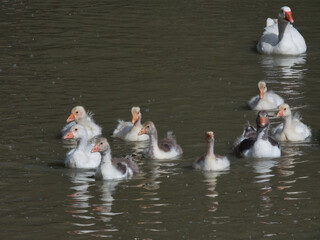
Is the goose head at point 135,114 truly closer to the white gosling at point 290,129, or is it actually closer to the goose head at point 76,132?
the goose head at point 76,132

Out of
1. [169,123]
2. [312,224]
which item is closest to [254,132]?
[169,123]

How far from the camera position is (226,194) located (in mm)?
12172

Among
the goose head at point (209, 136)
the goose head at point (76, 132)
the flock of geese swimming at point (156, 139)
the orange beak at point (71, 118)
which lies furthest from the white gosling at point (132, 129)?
the goose head at point (209, 136)

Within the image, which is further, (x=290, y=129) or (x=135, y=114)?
(x=135, y=114)

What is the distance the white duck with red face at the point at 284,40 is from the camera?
20.6 meters

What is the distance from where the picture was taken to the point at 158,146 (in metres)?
14.0

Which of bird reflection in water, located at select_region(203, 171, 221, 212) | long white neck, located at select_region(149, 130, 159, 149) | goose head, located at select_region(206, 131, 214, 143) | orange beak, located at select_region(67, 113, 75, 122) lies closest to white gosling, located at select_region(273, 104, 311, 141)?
goose head, located at select_region(206, 131, 214, 143)

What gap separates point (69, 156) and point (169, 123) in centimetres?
252

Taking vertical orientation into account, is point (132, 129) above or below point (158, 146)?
above

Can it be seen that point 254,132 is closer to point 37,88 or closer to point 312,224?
point 312,224

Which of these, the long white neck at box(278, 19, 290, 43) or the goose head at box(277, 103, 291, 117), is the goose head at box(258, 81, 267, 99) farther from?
the long white neck at box(278, 19, 290, 43)

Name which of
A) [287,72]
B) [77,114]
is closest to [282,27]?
[287,72]

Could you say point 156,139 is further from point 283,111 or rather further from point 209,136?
point 283,111

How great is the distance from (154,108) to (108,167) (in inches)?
142
